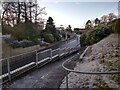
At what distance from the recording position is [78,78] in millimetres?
3143

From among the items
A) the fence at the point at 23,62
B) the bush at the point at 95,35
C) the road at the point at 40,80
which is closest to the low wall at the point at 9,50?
the fence at the point at 23,62

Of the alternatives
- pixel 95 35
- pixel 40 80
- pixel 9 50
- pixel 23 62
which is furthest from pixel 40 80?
pixel 95 35

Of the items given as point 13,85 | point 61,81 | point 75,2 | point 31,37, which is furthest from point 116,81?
point 31,37

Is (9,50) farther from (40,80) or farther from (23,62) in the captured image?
(40,80)

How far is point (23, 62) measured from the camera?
164 inches

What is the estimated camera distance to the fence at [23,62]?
334 centimetres

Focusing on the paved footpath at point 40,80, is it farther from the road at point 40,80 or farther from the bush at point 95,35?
the bush at point 95,35

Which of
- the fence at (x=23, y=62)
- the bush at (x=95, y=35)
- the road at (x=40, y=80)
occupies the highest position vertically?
the bush at (x=95, y=35)

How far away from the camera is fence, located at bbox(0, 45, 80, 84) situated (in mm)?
3344

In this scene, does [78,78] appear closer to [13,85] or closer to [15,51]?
[13,85]

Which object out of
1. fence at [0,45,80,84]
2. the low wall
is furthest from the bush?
the low wall

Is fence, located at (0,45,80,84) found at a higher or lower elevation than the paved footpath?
higher

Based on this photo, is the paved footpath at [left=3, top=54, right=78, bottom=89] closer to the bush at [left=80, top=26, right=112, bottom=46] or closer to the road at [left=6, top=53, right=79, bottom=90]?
the road at [left=6, top=53, right=79, bottom=90]

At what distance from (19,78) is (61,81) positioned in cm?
72
